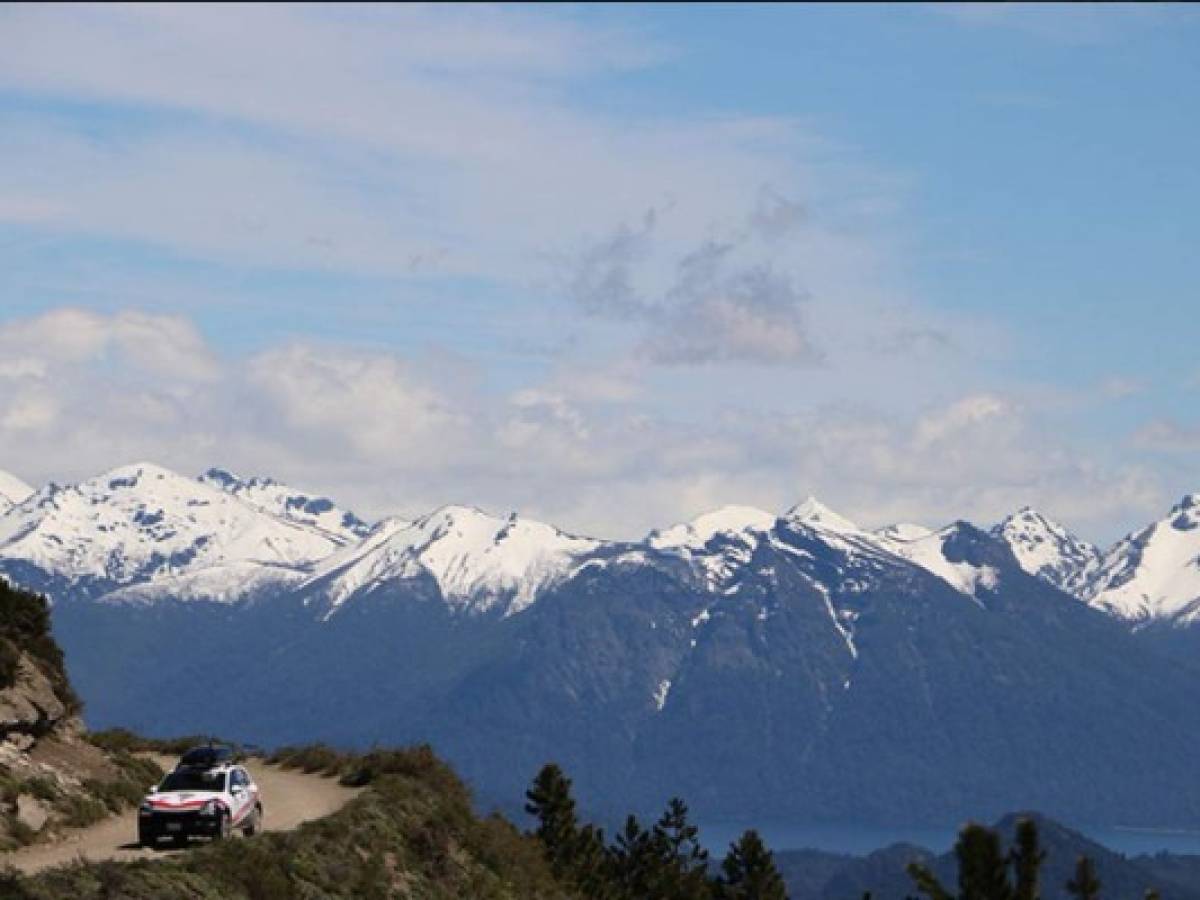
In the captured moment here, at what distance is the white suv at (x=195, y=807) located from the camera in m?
50.3

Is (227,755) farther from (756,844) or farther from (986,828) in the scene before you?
(756,844)

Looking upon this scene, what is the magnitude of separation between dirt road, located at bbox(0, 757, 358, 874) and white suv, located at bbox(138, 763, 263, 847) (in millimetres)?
554

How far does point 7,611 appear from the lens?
66062 mm

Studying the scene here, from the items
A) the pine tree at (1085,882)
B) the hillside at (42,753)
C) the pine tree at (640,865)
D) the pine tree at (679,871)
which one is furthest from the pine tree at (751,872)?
the pine tree at (1085,882)

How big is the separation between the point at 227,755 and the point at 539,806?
57.3m

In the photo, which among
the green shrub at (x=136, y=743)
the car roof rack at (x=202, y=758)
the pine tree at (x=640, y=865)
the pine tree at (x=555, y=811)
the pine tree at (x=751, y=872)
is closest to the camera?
the car roof rack at (x=202, y=758)

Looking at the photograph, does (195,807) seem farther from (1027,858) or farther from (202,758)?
(1027,858)

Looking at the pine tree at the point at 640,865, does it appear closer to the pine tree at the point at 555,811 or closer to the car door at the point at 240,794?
the pine tree at the point at 555,811

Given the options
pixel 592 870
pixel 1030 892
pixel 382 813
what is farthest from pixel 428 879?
pixel 592 870

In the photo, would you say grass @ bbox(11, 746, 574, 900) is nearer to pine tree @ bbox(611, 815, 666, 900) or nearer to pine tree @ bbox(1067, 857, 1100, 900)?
pine tree @ bbox(1067, 857, 1100, 900)

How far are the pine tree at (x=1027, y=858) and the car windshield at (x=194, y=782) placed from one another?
25.4 metres

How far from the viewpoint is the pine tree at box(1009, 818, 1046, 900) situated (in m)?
30.9

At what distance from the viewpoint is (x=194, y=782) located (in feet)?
171

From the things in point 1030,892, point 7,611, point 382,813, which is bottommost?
point 1030,892
